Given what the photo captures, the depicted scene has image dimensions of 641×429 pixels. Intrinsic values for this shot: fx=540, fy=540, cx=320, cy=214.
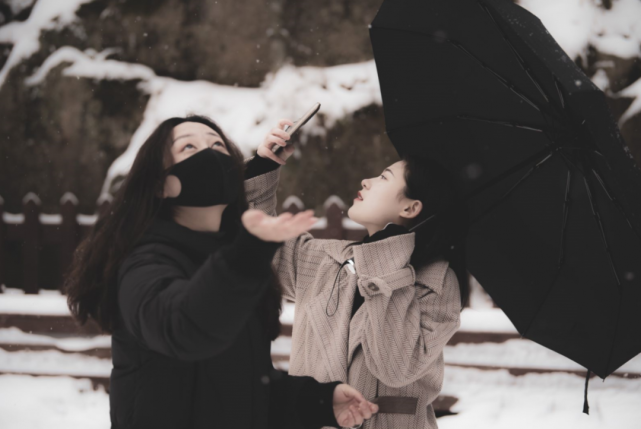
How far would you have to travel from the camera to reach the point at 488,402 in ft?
12.8

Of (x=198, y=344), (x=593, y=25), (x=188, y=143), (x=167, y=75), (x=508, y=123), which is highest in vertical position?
(x=593, y=25)

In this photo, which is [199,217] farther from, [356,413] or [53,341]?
[53,341]

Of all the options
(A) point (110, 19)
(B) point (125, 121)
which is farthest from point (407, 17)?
(A) point (110, 19)

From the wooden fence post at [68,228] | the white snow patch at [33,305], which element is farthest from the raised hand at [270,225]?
the wooden fence post at [68,228]

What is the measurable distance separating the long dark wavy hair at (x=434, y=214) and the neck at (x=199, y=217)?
0.85 meters

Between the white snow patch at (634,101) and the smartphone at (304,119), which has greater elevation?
the white snow patch at (634,101)

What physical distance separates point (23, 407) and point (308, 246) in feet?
9.20

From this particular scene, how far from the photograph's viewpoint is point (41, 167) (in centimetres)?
611

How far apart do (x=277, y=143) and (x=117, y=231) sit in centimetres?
72

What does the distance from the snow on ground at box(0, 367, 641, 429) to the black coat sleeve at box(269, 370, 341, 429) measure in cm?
241

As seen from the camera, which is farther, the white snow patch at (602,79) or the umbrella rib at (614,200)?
the white snow patch at (602,79)

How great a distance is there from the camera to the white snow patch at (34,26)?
6.21 meters

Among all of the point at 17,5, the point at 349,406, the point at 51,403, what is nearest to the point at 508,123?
the point at 349,406

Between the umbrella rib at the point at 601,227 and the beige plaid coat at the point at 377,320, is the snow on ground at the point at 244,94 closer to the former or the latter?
the beige plaid coat at the point at 377,320
